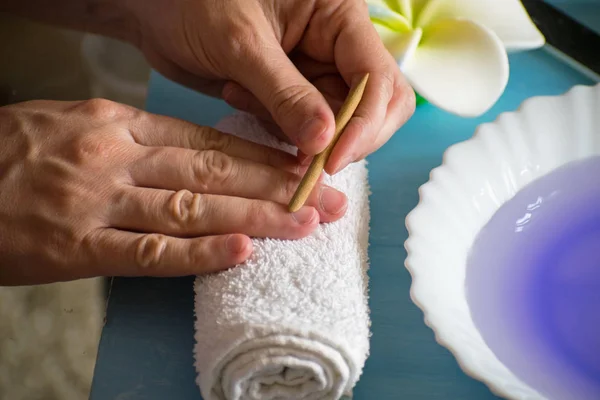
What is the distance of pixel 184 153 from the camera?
58cm

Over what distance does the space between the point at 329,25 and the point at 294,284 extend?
28cm

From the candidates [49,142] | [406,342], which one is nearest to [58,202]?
[49,142]

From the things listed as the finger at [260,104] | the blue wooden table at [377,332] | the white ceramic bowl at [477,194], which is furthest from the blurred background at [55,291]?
the white ceramic bowl at [477,194]

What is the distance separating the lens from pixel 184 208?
550 mm

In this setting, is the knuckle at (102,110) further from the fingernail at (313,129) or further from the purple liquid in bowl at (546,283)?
the purple liquid in bowl at (546,283)

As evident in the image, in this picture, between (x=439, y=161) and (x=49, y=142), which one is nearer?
(x=49, y=142)

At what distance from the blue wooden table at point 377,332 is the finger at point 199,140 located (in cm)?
12

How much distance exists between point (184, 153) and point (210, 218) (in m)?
0.07

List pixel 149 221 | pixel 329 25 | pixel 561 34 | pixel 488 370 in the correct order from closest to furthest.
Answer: pixel 488 370 < pixel 149 221 < pixel 329 25 < pixel 561 34

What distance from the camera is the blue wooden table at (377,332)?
535 millimetres

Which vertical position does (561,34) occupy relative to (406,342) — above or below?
above

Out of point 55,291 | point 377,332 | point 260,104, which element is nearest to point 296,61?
point 260,104

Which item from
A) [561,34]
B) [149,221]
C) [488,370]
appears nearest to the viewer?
[488,370]

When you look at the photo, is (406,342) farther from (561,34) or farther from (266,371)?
(561,34)
